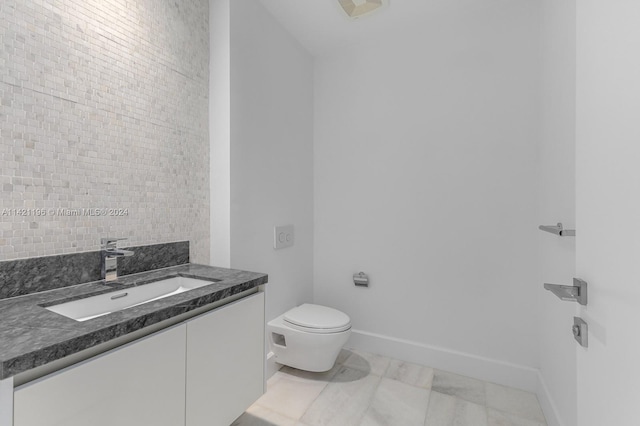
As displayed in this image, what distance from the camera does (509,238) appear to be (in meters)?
1.97

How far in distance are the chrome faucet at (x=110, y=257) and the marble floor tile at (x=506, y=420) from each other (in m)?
2.01

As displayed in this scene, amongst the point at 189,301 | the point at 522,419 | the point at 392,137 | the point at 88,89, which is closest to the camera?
the point at 189,301

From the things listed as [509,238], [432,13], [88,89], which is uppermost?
[432,13]

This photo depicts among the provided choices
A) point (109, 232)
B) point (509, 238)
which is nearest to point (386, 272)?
point (509, 238)

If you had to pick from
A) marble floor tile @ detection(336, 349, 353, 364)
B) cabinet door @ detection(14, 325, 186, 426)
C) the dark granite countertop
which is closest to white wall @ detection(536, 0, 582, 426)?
marble floor tile @ detection(336, 349, 353, 364)

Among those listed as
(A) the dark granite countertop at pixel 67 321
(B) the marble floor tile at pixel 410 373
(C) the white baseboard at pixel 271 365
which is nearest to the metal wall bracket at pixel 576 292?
(A) the dark granite countertop at pixel 67 321

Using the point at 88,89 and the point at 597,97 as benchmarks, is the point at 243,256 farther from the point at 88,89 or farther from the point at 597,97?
the point at 597,97

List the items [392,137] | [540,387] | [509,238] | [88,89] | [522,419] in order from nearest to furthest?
[88,89] → [522,419] → [540,387] → [509,238] → [392,137]

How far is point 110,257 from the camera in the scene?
4.10ft

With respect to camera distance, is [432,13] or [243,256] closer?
[243,256]

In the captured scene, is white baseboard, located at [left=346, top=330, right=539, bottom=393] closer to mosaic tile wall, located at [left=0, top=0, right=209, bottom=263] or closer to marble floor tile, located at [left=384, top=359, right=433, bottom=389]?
marble floor tile, located at [left=384, top=359, right=433, bottom=389]

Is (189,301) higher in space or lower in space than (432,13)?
lower

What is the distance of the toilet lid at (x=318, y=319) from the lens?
6.18ft

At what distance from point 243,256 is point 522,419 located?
1806mm
